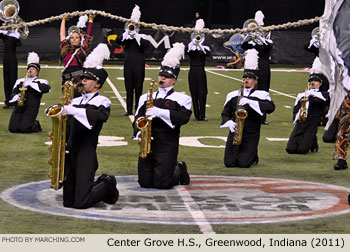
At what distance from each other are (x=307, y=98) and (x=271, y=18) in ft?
95.2

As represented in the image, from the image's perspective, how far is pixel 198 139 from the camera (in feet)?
49.3

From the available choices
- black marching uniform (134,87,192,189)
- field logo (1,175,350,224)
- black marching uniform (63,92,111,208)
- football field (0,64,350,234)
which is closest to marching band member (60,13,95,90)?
football field (0,64,350,234)

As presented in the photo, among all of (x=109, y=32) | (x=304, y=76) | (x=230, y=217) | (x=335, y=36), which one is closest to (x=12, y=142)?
(x=230, y=217)

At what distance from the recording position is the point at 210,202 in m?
9.57

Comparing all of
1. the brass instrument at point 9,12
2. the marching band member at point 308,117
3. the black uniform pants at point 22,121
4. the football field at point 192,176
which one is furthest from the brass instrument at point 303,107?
the brass instrument at point 9,12

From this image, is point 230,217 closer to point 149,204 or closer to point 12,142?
point 149,204

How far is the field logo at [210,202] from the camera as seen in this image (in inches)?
347

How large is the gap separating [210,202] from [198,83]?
8.48 m

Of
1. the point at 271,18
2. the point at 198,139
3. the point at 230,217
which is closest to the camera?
the point at 230,217

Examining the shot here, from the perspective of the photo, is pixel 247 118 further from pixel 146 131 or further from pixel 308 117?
pixel 146 131

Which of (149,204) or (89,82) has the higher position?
(89,82)

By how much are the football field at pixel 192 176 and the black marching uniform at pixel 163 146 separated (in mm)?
185

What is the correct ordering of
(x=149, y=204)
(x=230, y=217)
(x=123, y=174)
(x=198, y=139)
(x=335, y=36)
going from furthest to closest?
(x=198, y=139) → (x=123, y=174) → (x=149, y=204) → (x=230, y=217) → (x=335, y=36)

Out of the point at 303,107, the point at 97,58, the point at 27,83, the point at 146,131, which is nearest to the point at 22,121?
the point at 27,83
